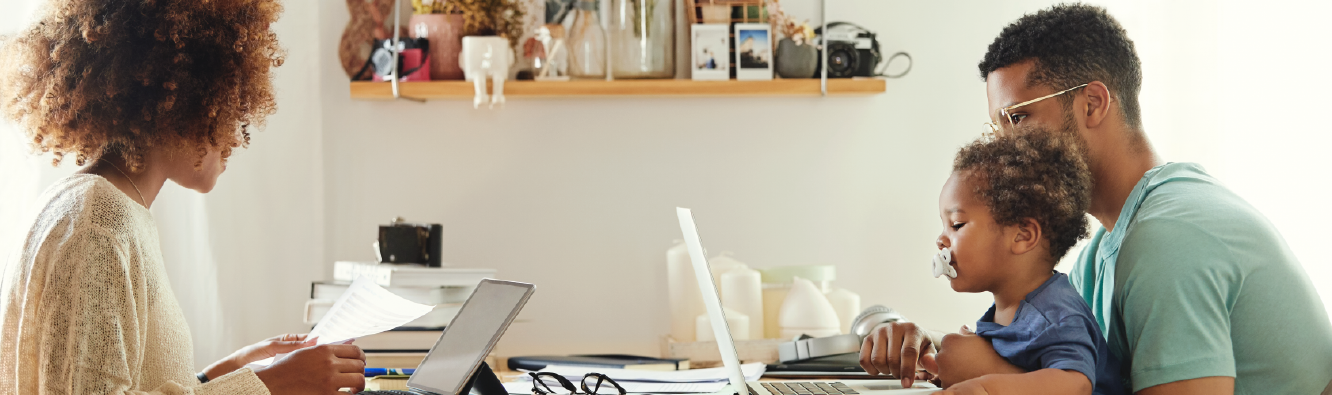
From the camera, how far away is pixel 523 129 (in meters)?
2.15

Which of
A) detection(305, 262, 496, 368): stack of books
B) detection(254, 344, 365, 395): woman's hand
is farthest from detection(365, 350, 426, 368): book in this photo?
detection(254, 344, 365, 395): woman's hand

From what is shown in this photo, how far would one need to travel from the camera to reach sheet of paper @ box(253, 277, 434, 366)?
3.51ft

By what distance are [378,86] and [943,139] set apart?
1.21m

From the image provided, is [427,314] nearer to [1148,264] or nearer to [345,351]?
[345,351]

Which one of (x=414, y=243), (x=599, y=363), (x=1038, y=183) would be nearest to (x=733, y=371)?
(x=1038, y=183)

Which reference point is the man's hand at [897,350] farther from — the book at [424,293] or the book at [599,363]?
the book at [424,293]

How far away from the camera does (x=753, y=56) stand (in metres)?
2.01

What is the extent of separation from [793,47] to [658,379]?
2.87 feet

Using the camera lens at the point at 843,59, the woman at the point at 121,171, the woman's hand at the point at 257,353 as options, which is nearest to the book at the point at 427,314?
Answer: the woman's hand at the point at 257,353

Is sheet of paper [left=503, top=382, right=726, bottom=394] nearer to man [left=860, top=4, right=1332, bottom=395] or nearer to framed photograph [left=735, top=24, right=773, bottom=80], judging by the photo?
man [left=860, top=4, right=1332, bottom=395]

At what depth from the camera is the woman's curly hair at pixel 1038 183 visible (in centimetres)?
100

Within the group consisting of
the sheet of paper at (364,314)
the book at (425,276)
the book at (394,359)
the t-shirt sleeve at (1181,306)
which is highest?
the t-shirt sleeve at (1181,306)

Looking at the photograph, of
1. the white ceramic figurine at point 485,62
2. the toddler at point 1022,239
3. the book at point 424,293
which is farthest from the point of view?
the white ceramic figurine at point 485,62

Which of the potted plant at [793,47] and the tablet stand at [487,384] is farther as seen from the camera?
the potted plant at [793,47]
